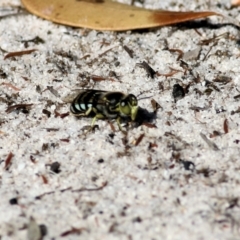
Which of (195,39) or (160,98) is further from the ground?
(195,39)

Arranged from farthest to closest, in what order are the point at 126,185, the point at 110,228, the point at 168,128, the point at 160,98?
the point at 160,98 → the point at 168,128 → the point at 126,185 → the point at 110,228

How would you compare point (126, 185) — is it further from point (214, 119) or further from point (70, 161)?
point (214, 119)

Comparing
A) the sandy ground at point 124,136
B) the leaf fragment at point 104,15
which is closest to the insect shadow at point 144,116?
the sandy ground at point 124,136

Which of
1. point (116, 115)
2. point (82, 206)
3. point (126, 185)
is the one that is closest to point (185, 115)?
point (116, 115)

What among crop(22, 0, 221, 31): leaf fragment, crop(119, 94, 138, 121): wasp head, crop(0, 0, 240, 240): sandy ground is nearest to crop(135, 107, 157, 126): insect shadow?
crop(0, 0, 240, 240): sandy ground

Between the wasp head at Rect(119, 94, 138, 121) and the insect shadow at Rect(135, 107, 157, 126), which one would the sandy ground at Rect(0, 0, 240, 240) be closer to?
the insect shadow at Rect(135, 107, 157, 126)

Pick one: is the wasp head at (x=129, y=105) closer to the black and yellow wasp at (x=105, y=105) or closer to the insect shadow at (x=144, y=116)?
the black and yellow wasp at (x=105, y=105)
